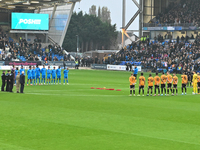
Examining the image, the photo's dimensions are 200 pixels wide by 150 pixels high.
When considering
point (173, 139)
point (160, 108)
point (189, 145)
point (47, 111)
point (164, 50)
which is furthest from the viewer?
point (164, 50)

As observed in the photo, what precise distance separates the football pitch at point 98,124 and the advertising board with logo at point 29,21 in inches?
2245

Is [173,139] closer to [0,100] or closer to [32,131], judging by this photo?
[32,131]

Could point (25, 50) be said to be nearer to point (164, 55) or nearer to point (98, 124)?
point (164, 55)

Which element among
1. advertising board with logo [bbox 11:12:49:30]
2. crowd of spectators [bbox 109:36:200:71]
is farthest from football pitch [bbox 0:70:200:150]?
advertising board with logo [bbox 11:12:49:30]

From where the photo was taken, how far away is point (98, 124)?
55.6 ft

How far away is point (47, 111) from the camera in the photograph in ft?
67.2

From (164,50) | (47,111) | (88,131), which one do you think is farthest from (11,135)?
(164,50)

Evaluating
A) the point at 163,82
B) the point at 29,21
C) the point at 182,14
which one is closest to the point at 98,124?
the point at 163,82

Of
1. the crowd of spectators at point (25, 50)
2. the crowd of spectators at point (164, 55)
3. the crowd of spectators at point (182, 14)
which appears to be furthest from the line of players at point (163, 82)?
the crowd of spectators at point (25, 50)

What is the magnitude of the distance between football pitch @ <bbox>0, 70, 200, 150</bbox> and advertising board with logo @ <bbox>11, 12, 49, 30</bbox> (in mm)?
57020

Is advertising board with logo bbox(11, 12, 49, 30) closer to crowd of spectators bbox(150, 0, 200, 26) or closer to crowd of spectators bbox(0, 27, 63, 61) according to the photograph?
crowd of spectators bbox(0, 27, 63, 61)

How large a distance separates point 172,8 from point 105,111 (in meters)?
62.0

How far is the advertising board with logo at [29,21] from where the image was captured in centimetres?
8000

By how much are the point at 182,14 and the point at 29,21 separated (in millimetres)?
31528
